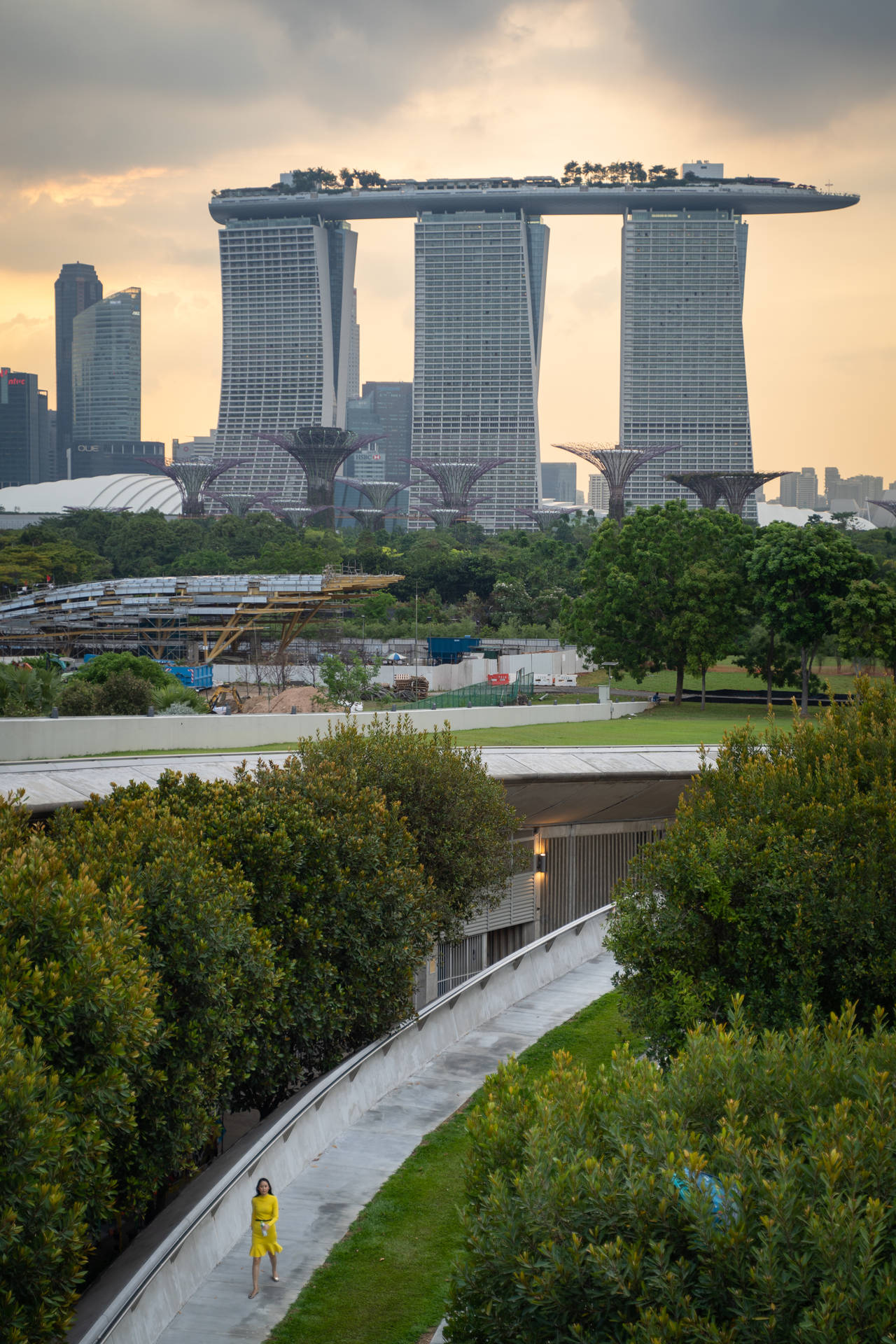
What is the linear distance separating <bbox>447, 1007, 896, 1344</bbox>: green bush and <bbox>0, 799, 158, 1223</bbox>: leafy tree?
3.26 metres

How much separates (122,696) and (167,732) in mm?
9131

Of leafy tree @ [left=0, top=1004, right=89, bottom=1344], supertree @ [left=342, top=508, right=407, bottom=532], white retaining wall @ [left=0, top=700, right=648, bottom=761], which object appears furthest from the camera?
supertree @ [left=342, top=508, right=407, bottom=532]

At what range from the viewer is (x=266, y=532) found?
116625mm

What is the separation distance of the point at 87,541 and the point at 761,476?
2431 inches

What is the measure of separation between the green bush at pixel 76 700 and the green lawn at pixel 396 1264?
20.5 meters

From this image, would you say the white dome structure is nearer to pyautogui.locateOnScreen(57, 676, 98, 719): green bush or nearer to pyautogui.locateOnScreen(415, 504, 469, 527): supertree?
pyautogui.locateOnScreen(415, 504, 469, 527): supertree

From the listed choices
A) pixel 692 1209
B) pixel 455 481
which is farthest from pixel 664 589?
pixel 455 481

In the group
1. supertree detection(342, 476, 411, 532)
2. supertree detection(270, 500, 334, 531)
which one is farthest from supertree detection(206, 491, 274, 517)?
supertree detection(342, 476, 411, 532)

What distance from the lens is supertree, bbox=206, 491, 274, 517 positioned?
537ft

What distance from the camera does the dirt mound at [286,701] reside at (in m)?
46.8

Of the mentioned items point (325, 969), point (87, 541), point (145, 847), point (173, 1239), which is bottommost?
point (173, 1239)

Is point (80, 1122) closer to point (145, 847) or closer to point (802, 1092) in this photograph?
point (145, 847)

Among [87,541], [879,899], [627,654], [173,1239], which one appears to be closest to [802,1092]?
[879,899]

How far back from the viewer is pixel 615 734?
32562 mm
